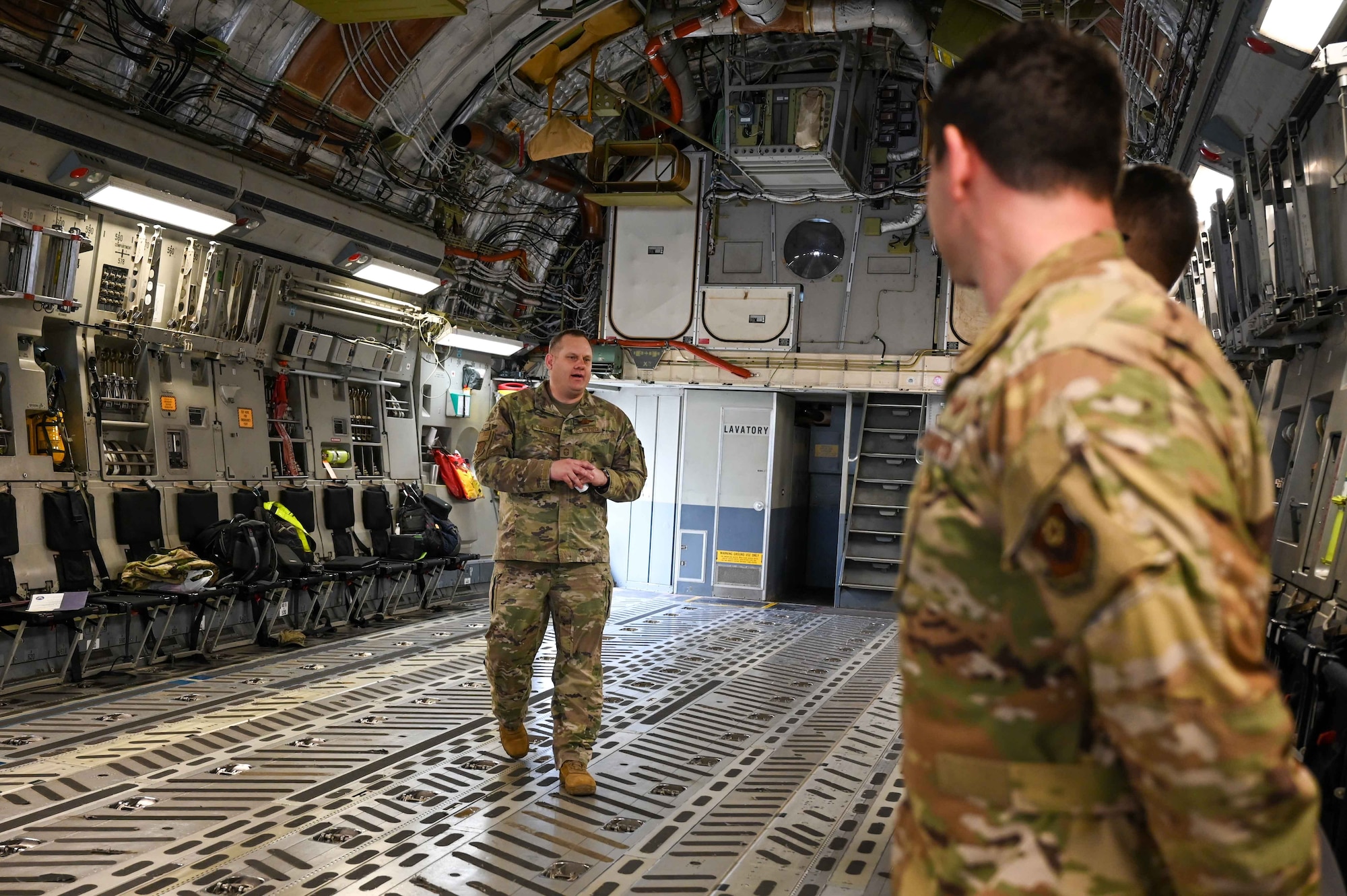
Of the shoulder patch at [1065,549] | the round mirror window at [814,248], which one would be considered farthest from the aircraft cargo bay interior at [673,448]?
the round mirror window at [814,248]

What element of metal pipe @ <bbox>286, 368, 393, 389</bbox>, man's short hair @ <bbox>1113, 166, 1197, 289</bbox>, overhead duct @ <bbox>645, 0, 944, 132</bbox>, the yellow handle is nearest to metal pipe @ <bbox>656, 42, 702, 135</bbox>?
overhead duct @ <bbox>645, 0, 944, 132</bbox>

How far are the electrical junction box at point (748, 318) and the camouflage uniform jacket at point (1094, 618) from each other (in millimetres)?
12200

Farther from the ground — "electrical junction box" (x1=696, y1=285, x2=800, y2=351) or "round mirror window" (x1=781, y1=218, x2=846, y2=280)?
"round mirror window" (x1=781, y1=218, x2=846, y2=280)

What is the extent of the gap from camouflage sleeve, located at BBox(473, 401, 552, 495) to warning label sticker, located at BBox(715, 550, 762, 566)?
25.7 ft

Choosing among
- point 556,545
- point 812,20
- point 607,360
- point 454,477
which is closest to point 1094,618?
point 556,545

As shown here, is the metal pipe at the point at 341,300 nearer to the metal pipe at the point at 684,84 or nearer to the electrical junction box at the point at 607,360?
the electrical junction box at the point at 607,360

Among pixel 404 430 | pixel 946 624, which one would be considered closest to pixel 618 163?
pixel 404 430

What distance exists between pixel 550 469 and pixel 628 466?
0.53m

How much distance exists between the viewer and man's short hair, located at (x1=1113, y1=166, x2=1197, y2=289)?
2242 millimetres

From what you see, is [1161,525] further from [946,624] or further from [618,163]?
[618,163]

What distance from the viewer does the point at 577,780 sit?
4.94 m

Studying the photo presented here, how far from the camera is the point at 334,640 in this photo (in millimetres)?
8891

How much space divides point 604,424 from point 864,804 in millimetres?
2290

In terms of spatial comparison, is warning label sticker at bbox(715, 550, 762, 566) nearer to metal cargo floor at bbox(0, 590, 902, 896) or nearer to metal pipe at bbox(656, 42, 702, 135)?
metal cargo floor at bbox(0, 590, 902, 896)
